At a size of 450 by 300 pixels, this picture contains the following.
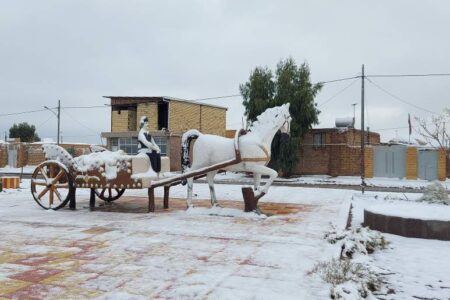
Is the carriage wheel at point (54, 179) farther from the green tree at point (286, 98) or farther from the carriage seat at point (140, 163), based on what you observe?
the green tree at point (286, 98)

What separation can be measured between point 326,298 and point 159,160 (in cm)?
628

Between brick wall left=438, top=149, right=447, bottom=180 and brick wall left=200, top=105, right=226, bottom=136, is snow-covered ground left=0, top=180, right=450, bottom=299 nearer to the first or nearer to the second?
brick wall left=438, top=149, right=447, bottom=180

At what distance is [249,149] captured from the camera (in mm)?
8977

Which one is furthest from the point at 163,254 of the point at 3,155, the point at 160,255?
the point at 3,155

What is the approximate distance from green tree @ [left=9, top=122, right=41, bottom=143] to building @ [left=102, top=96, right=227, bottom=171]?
1043 inches

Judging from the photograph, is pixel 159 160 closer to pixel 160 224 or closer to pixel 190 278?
pixel 160 224

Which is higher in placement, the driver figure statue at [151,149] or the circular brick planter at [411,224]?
the driver figure statue at [151,149]

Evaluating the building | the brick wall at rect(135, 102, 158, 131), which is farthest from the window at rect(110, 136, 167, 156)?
the brick wall at rect(135, 102, 158, 131)

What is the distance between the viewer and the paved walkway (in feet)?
14.0

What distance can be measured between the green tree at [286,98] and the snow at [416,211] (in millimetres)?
16251

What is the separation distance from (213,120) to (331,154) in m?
12.4

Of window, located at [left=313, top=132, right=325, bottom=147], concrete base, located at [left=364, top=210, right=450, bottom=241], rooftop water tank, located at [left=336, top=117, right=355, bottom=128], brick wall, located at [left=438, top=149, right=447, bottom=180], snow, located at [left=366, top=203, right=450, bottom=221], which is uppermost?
rooftop water tank, located at [left=336, top=117, right=355, bottom=128]

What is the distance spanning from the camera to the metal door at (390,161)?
24.6 m

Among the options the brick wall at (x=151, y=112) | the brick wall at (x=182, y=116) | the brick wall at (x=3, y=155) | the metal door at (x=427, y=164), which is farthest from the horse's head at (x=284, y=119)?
the brick wall at (x=3, y=155)
